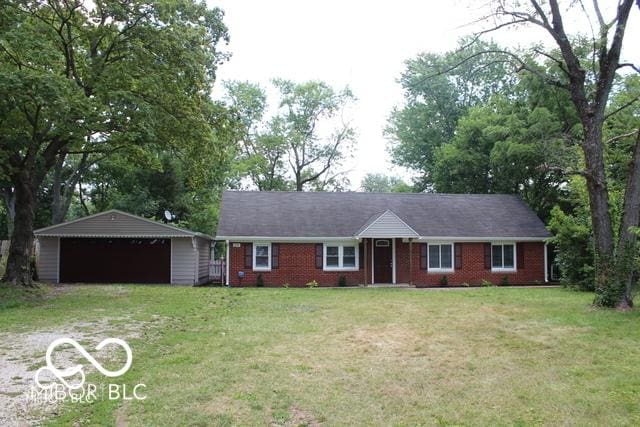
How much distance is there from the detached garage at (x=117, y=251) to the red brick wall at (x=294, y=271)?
2.47 meters

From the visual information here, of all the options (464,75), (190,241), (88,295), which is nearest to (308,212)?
(190,241)

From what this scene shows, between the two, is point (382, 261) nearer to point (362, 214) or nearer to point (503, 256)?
point (362, 214)

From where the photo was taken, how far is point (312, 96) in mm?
45469

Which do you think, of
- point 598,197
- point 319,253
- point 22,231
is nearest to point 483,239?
point 319,253

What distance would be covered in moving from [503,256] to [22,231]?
19.4m

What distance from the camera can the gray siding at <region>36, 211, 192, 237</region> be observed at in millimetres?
22750

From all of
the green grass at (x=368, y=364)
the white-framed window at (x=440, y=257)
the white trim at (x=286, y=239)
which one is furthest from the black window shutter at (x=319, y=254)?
the green grass at (x=368, y=364)

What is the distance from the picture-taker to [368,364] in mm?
7742

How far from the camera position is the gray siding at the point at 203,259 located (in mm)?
25016

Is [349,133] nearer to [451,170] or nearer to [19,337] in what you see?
[451,170]

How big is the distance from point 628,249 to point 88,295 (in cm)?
1551

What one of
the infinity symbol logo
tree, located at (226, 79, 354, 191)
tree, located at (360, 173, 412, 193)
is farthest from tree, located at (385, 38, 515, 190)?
tree, located at (360, 173, 412, 193)

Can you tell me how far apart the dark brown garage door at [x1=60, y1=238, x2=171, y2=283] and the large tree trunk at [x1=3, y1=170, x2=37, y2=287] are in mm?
6257

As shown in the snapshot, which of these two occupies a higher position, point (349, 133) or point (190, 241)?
point (349, 133)
